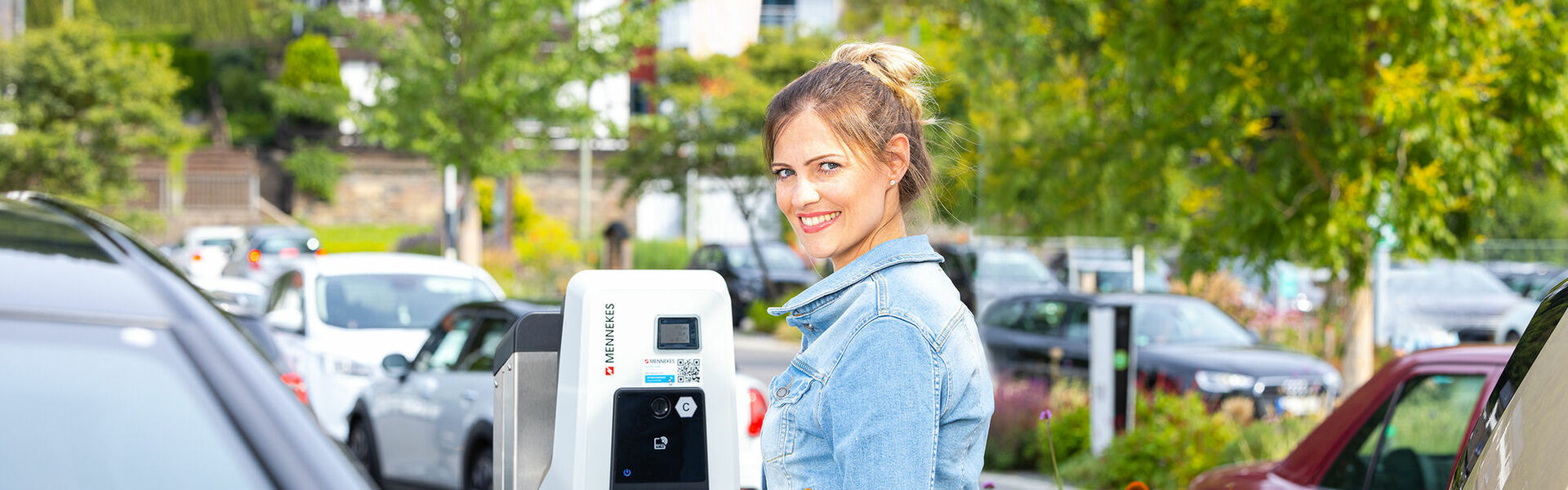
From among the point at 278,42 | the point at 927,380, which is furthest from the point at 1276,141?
the point at 278,42

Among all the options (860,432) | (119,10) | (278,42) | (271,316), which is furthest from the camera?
(119,10)

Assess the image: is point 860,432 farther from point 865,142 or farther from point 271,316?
point 271,316

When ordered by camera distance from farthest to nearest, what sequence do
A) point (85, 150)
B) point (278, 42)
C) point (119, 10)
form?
point (119, 10), point (278, 42), point (85, 150)

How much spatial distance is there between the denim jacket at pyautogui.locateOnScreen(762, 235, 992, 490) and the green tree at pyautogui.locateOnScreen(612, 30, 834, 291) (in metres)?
27.9

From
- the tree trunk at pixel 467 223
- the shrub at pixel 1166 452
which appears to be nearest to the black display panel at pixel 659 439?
the shrub at pixel 1166 452

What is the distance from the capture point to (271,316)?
11219mm

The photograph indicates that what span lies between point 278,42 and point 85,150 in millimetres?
21633

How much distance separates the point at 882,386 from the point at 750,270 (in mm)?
24940

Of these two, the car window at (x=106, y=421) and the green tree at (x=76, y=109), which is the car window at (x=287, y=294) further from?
the green tree at (x=76, y=109)

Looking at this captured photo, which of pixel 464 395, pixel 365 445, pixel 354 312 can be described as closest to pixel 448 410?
pixel 464 395

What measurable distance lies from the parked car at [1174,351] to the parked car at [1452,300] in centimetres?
697

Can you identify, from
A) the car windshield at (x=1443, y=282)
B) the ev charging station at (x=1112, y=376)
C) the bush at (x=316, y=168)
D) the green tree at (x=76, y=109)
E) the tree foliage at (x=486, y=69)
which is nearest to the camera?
the ev charging station at (x=1112, y=376)

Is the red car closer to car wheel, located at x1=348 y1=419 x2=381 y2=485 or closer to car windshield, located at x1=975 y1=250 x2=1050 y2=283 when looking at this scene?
car wheel, located at x1=348 y1=419 x2=381 y2=485

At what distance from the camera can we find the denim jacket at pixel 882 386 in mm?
2023
